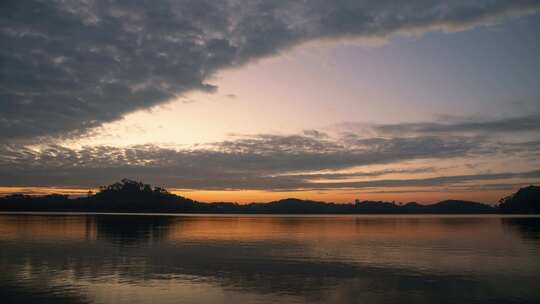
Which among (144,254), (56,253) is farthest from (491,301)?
(56,253)

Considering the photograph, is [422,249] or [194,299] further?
[422,249]

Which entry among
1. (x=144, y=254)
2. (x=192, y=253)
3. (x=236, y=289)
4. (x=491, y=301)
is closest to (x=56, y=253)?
(x=144, y=254)

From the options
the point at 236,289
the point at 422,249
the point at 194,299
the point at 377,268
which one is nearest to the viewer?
the point at 194,299

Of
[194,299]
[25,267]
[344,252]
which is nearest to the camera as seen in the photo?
[194,299]

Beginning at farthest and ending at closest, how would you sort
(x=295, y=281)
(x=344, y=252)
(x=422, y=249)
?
(x=422, y=249) → (x=344, y=252) → (x=295, y=281)

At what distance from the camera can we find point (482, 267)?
40031 millimetres

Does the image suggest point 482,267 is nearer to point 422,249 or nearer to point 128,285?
point 422,249

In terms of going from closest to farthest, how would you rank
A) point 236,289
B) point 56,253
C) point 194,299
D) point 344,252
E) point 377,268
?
point 194,299 < point 236,289 < point 377,268 < point 56,253 < point 344,252

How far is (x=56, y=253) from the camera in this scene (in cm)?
4575

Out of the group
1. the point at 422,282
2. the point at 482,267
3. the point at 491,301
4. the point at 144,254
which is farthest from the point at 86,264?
the point at 482,267

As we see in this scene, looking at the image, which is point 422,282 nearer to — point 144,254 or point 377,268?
point 377,268

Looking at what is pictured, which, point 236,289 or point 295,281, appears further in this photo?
point 295,281

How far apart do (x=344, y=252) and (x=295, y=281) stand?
20.5m

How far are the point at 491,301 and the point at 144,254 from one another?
32.9 meters
